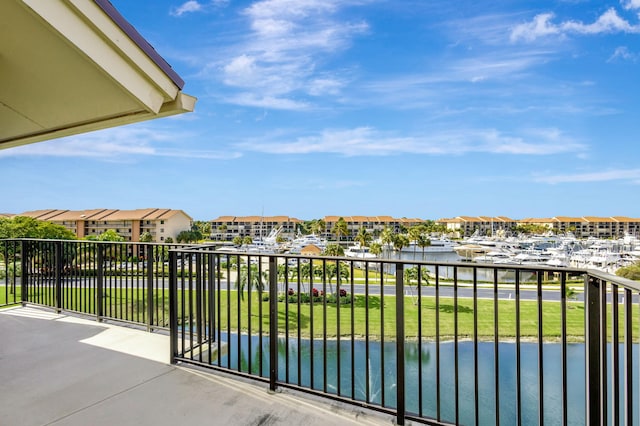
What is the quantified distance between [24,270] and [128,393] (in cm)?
344

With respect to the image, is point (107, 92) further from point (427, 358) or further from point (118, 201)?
point (118, 201)

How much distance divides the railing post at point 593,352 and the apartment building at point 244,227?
74.3 meters

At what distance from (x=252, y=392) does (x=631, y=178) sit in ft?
297

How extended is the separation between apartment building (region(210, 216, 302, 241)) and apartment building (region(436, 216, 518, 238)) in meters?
44.6

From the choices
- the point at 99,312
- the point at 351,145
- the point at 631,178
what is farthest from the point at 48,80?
the point at 631,178

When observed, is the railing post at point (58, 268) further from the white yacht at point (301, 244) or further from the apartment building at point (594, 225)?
the apartment building at point (594, 225)

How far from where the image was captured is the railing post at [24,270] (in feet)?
14.9

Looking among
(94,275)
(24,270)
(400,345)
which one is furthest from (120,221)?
(400,345)

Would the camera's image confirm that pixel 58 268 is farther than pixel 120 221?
No

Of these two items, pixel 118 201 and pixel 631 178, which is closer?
pixel 118 201

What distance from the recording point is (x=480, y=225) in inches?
3642

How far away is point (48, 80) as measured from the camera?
2.63 metres

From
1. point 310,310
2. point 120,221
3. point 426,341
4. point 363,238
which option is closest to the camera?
point 310,310

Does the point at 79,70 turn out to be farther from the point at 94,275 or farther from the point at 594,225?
the point at 594,225
